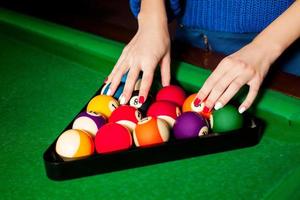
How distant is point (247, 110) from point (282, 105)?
0.33 feet

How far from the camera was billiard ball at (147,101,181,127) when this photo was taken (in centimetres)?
131

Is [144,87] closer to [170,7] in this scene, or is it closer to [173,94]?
[173,94]

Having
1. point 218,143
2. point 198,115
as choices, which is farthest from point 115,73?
point 218,143

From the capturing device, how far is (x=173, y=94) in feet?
4.57

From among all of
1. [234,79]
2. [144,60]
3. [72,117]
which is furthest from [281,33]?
[72,117]

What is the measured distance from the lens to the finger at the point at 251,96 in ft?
4.13

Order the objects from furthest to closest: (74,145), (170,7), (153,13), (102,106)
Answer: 1. (170,7)
2. (153,13)
3. (102,106)
4. (74,145)

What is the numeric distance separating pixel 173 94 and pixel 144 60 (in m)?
0.15

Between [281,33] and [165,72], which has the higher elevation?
[281,33]

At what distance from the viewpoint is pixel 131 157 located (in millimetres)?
1149

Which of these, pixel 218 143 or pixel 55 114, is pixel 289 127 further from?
pixel 55 114

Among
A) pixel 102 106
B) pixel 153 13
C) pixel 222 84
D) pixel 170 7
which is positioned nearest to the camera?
pixel 222 84

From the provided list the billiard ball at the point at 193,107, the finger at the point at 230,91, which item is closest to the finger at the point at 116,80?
the billiard ball at the point at 193,107

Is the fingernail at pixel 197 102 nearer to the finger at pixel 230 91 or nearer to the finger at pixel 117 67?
the finger at pixel 230 91
